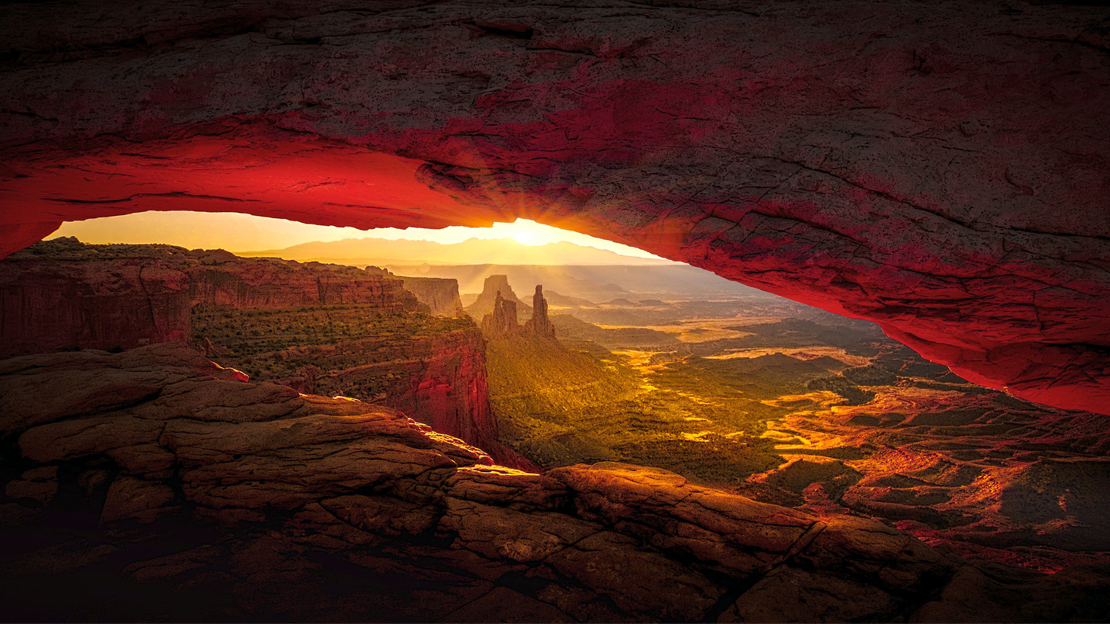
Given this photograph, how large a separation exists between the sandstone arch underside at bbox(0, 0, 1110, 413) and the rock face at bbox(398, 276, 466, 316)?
47.0m

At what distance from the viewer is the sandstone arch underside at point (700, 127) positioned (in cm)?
442

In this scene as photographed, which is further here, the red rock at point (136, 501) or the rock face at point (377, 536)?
the red rock at point (136, 501)

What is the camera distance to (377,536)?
6012 millimetres

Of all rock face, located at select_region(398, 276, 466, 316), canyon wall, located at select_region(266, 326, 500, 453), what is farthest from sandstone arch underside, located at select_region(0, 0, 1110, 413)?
rock face, located at select_region(398, 276, 466, 316)

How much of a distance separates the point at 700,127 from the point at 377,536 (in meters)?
6.65

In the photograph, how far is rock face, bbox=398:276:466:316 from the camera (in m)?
53.5

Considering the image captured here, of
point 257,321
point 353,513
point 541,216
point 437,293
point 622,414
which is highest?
point 541,216

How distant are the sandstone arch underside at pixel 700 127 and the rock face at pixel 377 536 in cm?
309

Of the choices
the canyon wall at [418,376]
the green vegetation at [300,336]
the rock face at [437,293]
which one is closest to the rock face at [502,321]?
the rock face at [437,293]

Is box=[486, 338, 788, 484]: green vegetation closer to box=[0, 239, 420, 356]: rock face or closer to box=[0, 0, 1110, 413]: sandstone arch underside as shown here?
box=[0, 239, 420, 356]: rock face

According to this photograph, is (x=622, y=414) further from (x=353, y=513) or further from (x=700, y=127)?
(x=700, y=127)

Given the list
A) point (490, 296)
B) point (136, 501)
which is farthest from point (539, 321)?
point (136, 501)

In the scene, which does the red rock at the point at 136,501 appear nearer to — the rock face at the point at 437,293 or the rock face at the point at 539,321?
the rock face at the point at 539,321

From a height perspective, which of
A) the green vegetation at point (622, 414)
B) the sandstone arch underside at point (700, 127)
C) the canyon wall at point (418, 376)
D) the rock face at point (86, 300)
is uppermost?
the sandstone arch underside at point (700, 127)
